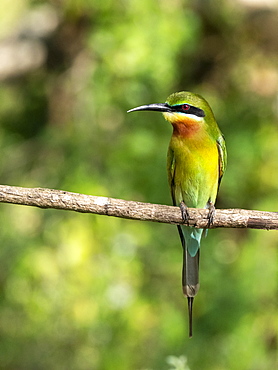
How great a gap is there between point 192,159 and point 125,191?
1.32 meters

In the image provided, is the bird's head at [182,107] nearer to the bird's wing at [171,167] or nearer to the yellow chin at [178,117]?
the yellow chin at [178,117]

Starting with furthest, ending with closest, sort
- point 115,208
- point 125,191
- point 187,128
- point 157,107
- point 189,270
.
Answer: point 125,191 < point 189,270 < point 187,128 < point 157,107 < point 115,208

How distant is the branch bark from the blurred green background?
1.30 m

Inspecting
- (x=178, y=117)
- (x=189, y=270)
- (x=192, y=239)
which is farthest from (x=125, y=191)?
(x=178, y=117)

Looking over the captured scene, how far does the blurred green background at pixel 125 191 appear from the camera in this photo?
388 cm

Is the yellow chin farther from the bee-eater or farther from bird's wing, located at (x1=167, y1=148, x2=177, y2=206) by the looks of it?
bird's wing, located at (x1=167, y1=148, x2=177, y2=206)

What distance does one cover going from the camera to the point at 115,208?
234cm

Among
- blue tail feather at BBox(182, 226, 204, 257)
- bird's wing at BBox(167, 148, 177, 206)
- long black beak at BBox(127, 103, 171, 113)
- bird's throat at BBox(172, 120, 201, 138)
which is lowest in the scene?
blue tail feather at BBox(182, 226, 204, 257)

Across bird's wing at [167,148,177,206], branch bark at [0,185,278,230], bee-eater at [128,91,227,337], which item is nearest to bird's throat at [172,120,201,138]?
bee-eater at [128,91,227,337]

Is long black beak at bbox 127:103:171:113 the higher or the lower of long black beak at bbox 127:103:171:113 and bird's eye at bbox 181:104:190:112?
the lower

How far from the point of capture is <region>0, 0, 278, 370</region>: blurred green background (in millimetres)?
3879

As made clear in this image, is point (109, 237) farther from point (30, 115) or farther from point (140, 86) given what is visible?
point (30, 115)

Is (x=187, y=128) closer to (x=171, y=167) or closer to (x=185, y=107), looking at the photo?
(x=185, y=107)

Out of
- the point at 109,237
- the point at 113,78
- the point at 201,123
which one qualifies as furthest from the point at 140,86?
the point at 201,123
